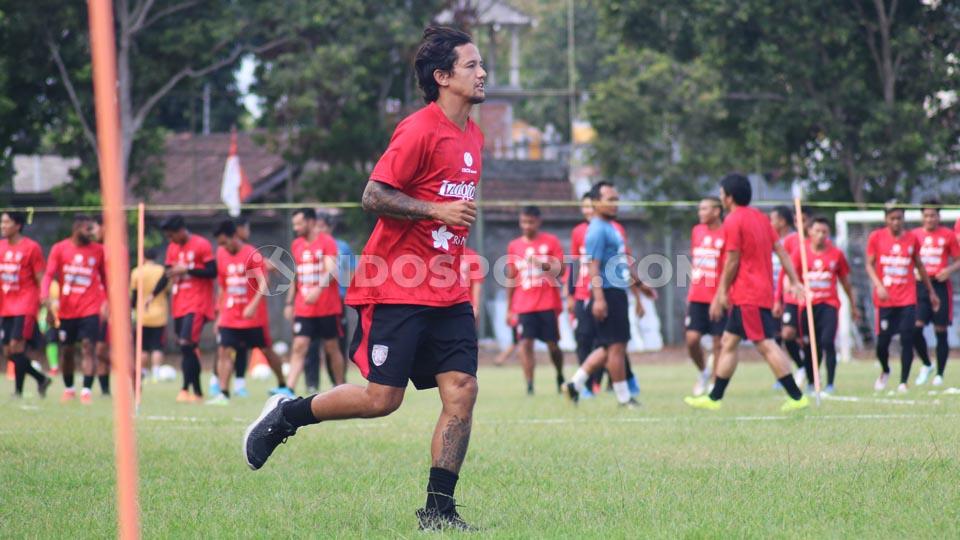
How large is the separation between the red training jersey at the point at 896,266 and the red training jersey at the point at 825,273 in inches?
18.2

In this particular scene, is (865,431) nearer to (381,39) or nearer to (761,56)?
(761,56)

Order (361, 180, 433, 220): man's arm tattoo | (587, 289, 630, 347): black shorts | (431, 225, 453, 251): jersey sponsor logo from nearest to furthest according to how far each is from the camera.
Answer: (361, 180, 433, 220): man's arm tattoo
(431, 225, 453, 251): jersey sponsor logo
(587, 289, 630, 347): black shorts

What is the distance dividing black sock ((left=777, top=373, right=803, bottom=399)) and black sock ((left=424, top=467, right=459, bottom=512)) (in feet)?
22.1

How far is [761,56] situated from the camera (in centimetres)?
2973

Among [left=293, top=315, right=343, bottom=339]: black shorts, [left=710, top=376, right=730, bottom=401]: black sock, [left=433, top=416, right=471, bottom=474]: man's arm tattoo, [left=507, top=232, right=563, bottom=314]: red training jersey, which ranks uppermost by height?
[left=507, top=232, right=563, bottom=314]: red training jersey

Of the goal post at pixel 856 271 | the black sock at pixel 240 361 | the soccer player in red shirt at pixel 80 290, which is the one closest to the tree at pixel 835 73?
the goal post at pixel 856 271

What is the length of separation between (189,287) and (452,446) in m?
11.5

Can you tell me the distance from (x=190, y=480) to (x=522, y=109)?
2008 inches

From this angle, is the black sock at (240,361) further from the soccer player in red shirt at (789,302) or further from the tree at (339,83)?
the tree at (339,83)

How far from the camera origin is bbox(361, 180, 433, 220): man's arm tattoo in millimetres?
6375

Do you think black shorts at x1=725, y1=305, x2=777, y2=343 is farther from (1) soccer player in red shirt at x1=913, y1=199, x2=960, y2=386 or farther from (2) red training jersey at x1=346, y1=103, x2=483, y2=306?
(2) red training jersey at x1=346, y1=103, x2=483, y2=306

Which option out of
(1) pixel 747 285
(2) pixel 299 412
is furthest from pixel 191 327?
(2) pixel 299 412

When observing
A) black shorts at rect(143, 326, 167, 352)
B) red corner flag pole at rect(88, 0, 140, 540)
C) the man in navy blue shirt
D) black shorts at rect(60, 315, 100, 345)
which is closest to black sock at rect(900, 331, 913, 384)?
the man in navy blue shirt

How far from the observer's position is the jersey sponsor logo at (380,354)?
652cm
